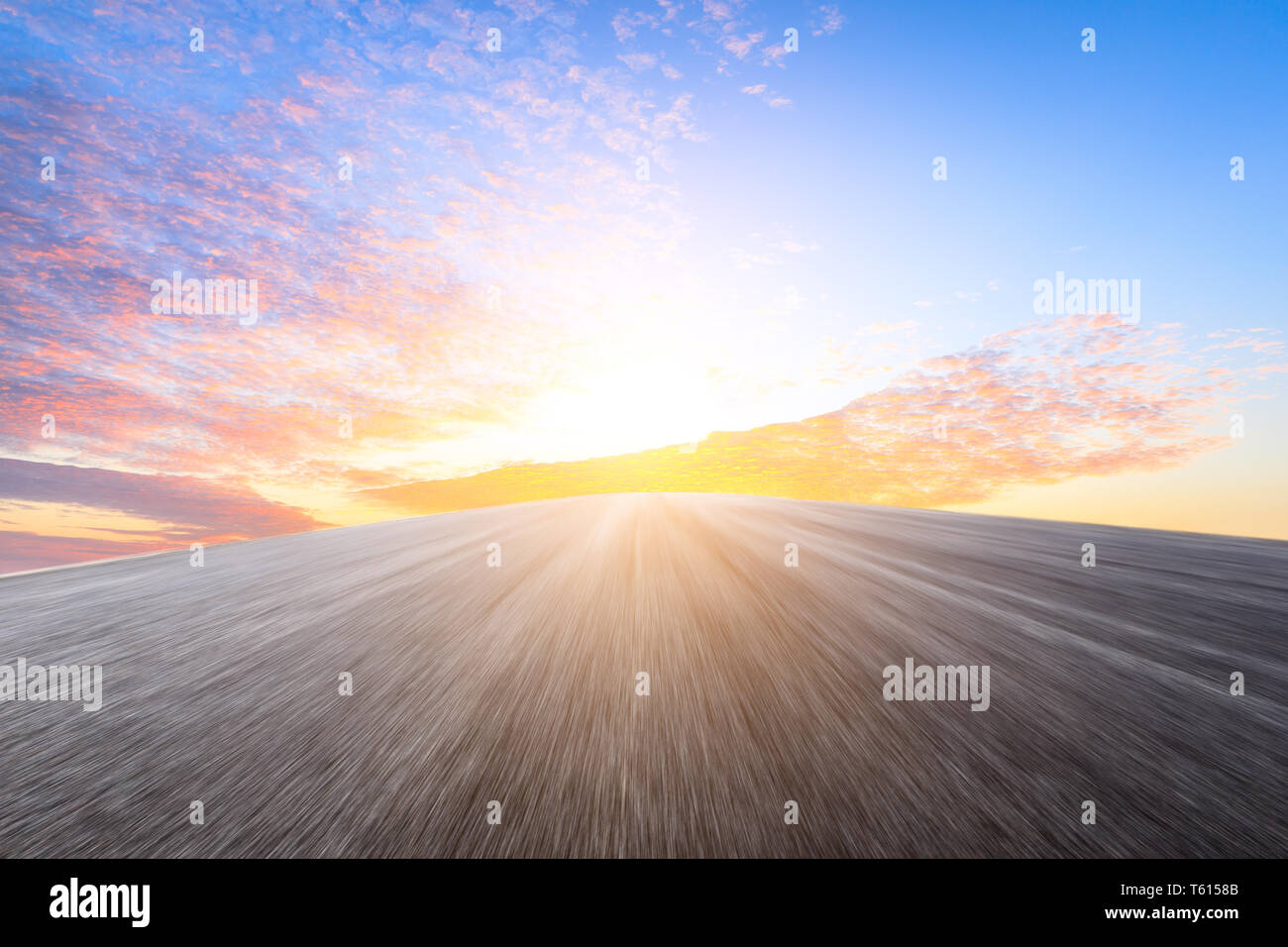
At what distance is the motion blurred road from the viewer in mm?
1332

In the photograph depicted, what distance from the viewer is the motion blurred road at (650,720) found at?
1.33 metres

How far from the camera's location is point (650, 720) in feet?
6.15
